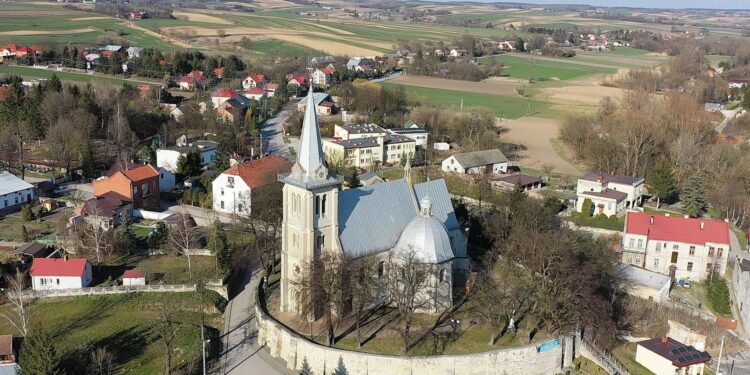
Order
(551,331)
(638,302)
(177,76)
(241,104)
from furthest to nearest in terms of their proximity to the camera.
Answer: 1. (177,76)
2. (241,104)
3. (638,302)
4. (551,331)

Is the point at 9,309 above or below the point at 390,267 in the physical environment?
below

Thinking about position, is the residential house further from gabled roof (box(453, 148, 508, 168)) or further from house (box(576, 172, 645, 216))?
house (box(576, 172, 645, 216))

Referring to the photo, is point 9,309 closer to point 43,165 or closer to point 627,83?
point 43,165

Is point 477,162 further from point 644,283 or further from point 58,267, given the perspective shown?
point 58,267

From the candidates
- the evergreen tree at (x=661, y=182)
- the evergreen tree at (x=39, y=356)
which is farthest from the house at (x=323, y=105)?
the evergreen tree at (x=39, y=356)

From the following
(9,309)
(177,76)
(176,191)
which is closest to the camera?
(9,309)

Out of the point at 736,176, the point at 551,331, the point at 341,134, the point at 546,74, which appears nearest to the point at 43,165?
the point at 341,134

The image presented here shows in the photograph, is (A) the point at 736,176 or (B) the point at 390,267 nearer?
(B) the point at 390,267

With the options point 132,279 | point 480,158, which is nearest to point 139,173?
point 132,279
